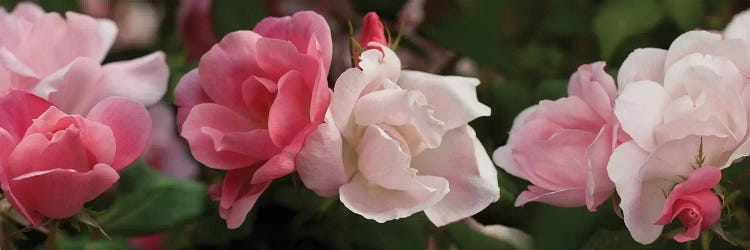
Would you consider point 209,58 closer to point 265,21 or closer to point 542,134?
point 265,21

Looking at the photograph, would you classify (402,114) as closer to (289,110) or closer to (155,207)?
(289,110)

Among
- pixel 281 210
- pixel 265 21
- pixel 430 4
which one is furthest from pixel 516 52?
pixel 265 21

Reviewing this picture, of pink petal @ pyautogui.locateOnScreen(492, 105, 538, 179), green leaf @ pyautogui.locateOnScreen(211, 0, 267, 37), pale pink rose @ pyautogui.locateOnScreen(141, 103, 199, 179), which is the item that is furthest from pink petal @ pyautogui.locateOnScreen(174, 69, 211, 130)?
pale pink rose @ pyautogui.locateOnScreen(141, 103, 199, 179)

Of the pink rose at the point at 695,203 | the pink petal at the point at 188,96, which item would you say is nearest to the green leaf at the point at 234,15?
the pink petal at the point at 188,96

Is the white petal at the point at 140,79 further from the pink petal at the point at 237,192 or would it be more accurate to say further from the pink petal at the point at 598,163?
the pink petal at the point at 598,163

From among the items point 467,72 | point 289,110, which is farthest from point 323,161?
point 467,72
